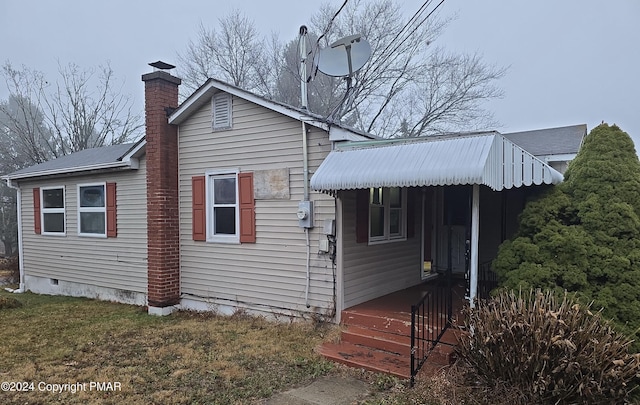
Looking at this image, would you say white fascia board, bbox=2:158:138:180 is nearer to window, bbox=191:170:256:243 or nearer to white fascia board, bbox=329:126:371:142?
window, bbox=191:170:256:243

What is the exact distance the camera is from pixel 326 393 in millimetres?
4406

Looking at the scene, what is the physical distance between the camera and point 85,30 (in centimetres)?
2761

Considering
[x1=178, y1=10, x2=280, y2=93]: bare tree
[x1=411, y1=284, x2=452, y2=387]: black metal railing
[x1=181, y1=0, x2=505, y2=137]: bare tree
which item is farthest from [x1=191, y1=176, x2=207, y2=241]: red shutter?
[x1=178, y1=10, x2=280, y2=93]: bare tree

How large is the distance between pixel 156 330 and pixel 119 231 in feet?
10.7

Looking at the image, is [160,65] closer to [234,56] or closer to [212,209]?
[212,209]

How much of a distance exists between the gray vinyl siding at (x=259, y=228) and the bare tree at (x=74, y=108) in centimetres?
1642

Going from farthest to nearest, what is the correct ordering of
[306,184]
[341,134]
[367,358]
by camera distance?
[306,184] < [341,134] < [367,358]

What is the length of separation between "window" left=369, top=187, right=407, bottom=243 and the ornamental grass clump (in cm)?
314

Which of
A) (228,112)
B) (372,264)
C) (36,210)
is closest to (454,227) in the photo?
(372,264)

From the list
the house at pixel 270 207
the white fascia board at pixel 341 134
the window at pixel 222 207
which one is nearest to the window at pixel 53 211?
the house at pixel 270 207

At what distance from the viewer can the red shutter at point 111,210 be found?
9.18 m

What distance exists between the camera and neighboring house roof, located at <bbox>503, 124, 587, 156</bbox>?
8.81 meters

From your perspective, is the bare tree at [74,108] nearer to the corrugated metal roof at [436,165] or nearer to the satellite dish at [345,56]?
the satellite dish at [345,56]

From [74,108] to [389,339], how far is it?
22.3m
